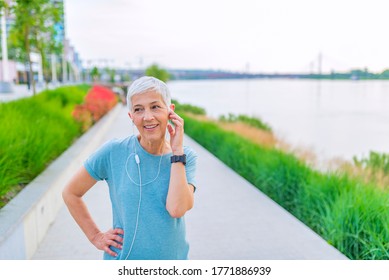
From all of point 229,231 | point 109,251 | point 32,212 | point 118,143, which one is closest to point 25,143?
point 32,212

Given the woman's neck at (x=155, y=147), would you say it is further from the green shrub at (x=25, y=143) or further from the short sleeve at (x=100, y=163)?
the green shrub at (x=25, y=143)

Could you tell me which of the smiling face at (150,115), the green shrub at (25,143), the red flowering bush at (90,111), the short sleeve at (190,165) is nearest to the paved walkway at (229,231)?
the green shrub at (25,143)

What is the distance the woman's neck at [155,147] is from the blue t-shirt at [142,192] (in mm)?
16

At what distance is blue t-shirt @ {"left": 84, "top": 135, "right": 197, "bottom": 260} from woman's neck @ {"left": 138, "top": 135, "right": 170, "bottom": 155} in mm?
16

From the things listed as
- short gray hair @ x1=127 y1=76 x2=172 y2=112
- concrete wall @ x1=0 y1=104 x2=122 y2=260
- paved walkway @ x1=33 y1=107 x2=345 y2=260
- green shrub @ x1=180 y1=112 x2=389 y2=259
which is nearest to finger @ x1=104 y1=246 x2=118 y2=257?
short gray hair @ x1=127 y1=76 x2=172 y2=112

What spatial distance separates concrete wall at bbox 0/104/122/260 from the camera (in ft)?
8.41

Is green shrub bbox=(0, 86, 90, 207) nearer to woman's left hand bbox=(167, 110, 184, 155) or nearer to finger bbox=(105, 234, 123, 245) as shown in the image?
finger bbox=(105, 234, 123, 245)

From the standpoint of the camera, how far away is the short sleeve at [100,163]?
1353 mm

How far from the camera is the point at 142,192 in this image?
4.29 feet

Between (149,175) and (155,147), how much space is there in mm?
82

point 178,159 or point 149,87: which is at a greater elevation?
point 149,87

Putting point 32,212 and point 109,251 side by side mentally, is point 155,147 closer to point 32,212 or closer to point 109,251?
point 109,251
